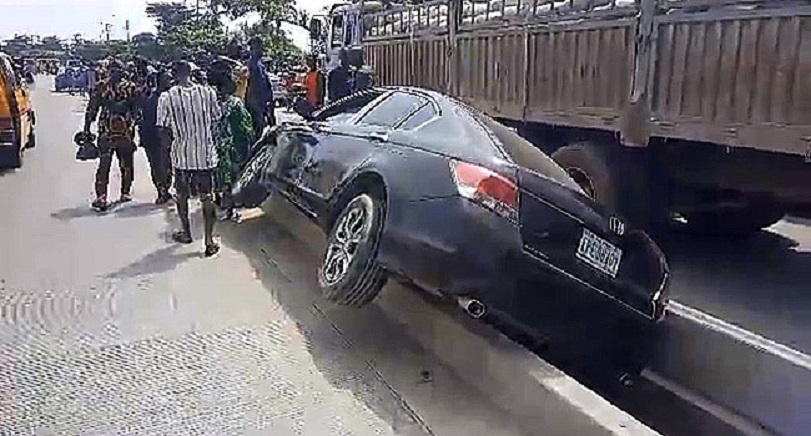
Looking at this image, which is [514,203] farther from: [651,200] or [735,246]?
[735,246]

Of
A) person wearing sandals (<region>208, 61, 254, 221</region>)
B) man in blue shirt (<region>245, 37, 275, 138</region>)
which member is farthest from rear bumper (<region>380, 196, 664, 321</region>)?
man in blue shirt (<region>245, 37, 275, 138</region>)

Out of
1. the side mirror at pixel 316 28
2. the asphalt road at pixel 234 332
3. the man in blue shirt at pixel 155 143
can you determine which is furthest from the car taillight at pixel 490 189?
the side mirror at pixel 316 28

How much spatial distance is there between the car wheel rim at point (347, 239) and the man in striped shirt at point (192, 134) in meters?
2.20

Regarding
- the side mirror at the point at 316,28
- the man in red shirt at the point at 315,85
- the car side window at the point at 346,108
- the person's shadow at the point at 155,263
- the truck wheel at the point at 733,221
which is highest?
the side mirror at the point at 316,28

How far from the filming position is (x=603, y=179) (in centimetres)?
751

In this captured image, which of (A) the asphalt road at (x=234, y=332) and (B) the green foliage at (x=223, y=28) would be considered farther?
(B) the green foliage at (x=223, y=28)

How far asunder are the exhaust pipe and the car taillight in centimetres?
46

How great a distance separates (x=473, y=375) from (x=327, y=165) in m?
2.39

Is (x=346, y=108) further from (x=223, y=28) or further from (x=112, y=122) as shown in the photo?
(x=223, y=28)

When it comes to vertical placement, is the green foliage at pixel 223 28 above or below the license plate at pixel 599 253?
above

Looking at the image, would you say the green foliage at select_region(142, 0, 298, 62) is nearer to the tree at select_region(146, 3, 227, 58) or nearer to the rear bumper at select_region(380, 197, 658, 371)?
the tree at select_region(146, 3, 227, 58)

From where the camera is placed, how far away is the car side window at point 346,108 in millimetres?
6887

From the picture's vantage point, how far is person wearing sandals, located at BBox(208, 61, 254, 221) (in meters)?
8.96

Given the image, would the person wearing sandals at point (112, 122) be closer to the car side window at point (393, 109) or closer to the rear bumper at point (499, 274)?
the car side window at point (393, 109)
